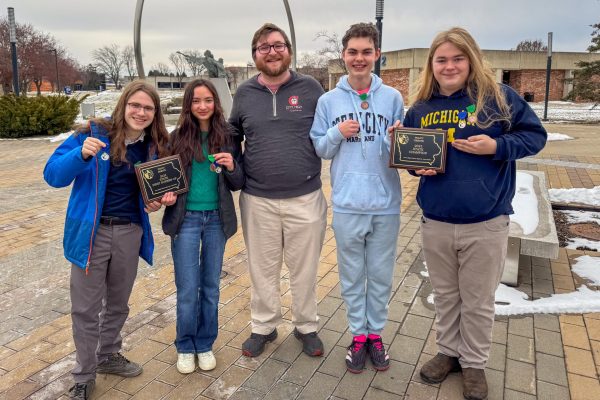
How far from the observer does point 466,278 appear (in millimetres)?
2678

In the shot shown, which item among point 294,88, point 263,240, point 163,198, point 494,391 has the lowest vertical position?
point 494,391

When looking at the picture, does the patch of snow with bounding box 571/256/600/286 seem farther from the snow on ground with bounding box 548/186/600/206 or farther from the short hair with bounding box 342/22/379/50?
the short hair with bounding box 342/22/379/50

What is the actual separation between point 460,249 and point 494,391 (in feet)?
2.85

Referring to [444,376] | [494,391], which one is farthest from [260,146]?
[494,391]

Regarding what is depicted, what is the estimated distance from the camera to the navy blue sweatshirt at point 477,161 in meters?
2.46

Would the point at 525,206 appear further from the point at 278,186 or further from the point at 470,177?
the point at 278,186

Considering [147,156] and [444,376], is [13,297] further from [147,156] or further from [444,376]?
[444,376]

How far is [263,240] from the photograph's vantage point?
123 inches

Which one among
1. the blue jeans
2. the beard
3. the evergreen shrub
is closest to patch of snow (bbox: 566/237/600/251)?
the beard

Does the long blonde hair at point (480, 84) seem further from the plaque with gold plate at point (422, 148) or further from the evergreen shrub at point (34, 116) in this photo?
the evergreen shrub at point (34, 116)

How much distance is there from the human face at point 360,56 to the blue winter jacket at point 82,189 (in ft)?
4.71

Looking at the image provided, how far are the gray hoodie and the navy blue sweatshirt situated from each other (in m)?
0.79

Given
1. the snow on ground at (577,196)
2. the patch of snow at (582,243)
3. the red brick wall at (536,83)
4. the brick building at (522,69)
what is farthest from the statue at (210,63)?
the red brick wall at (536,83)

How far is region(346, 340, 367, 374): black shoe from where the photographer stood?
295 centimetres
